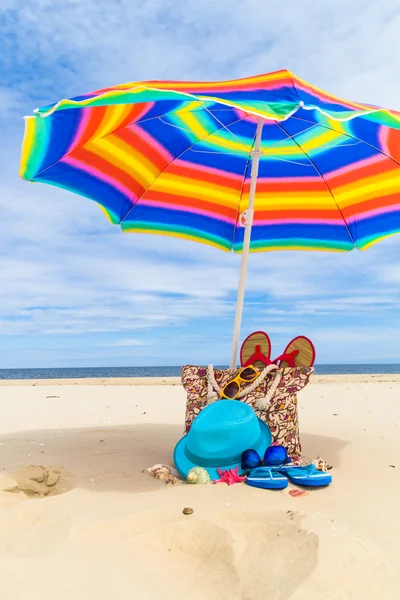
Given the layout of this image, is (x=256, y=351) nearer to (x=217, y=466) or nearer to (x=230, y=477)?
(x=217, y=466)

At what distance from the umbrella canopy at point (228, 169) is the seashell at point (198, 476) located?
1243mm

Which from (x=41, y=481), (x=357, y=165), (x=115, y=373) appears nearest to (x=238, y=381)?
(x=41, y=481)

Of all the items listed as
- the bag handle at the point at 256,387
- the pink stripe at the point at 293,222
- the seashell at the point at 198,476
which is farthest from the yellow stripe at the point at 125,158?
the seashell at the point at 198,476

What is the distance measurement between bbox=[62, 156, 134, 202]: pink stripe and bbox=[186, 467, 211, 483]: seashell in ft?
8.78

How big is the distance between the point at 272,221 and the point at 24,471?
3.49m

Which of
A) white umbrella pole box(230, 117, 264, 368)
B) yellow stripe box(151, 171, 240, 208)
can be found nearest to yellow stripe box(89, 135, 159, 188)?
yellow stripe box(151, 171, 240, 208)

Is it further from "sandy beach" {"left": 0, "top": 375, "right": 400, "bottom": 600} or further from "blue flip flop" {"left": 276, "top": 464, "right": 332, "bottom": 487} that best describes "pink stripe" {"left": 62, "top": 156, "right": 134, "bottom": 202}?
"blue flip flop" {"left": 276, "top": 464, "right": 332, "bottom": 487}

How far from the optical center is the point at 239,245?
5699mm

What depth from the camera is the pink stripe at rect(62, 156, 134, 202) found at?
4.34 m

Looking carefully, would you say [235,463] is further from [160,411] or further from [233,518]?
[160,411]

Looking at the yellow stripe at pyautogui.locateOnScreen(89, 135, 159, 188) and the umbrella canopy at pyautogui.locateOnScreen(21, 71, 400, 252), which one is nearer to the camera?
the umbrella canopy at pyautogui.locateOnScreen(21, 71, 400, 252)

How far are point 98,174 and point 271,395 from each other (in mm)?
2445

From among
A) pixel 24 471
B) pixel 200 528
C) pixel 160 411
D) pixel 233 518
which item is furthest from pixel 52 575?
pixel 160 411

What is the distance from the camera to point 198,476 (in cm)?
336
